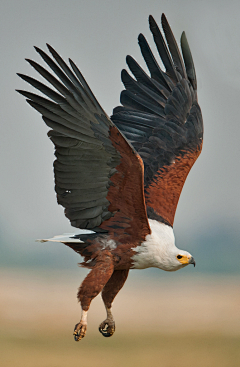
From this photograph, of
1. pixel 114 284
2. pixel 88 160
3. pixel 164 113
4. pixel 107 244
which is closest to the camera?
pixel 88 160

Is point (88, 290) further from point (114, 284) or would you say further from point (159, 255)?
point (159, 255)

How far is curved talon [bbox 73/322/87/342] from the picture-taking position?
400 centimetres

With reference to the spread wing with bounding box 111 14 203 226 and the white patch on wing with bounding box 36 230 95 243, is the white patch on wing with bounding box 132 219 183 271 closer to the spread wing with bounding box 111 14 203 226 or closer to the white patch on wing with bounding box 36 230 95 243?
the white patch on wing with bounding box 36 230 95 243

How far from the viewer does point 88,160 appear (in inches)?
157

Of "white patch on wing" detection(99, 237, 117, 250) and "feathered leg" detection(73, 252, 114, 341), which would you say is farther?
"white patch on wing" detection(99, 237, 117, 250)

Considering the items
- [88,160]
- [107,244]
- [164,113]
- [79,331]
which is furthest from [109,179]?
[164,113]

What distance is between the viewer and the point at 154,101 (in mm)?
5605

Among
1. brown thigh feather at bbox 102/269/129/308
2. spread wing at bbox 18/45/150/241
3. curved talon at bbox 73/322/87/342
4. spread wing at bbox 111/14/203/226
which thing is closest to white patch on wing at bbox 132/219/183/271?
spread wing at bbox 18/45/150/241

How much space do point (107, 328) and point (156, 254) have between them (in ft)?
3.52

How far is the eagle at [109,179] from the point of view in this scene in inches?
150

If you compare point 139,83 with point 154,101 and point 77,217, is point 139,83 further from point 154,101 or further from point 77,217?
point 77,217

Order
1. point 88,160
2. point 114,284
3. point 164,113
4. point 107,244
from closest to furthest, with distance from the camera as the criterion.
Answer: point 88,160 → point 107,244 → point 114,284 → point 164,113

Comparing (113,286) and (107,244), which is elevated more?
(107,244)

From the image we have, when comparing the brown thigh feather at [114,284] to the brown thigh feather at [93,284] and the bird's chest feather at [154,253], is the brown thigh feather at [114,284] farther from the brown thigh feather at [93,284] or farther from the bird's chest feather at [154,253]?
→ the brown thigh feather at [93,284]
